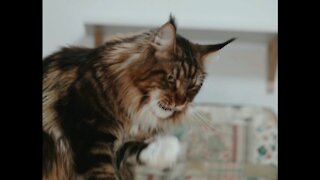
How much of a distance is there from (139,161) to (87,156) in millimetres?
195

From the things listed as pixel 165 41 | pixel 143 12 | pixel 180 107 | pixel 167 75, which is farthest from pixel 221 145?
pixel 143 12

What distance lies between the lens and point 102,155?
1.29 meters

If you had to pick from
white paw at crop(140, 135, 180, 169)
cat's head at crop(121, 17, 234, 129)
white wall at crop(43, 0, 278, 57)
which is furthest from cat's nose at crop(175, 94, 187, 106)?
→ white wall at crop(43, 0, 278, 57)

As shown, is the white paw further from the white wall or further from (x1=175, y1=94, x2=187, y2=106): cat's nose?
the white wall

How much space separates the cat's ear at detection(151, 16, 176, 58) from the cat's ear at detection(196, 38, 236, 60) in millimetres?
102

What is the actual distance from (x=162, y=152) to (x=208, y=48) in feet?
1.40

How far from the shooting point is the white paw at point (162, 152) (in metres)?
1.28

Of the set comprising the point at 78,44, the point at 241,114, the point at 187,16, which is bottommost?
the point at 241,114

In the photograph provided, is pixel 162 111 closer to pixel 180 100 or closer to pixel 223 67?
pixel 180 100

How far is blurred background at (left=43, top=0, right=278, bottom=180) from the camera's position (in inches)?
50.6
